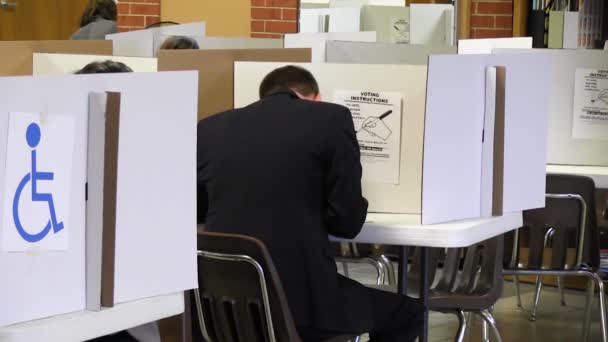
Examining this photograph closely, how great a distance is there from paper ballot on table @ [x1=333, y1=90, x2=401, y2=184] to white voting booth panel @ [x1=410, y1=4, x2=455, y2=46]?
410 cm

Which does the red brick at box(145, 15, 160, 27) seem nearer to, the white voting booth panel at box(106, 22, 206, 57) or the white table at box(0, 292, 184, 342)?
the white voting booth panel at box(106, 22, 206, 57)

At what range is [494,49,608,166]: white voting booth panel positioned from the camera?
423cm

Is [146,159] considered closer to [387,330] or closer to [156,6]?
[387,330]

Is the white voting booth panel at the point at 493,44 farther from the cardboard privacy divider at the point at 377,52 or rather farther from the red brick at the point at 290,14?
the red brick at the point at 290,14

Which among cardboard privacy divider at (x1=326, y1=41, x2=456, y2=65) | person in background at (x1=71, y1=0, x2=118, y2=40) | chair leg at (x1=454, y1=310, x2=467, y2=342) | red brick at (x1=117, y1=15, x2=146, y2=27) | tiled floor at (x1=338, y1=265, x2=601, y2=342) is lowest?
tiled floor at (x1=338, y1=265, x2=601, y2=342)

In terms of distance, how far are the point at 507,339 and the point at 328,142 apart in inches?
88.0

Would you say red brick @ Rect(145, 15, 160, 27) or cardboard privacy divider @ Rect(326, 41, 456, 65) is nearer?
cardboard privacy divider @ Rect(326, 41, 456, 65)

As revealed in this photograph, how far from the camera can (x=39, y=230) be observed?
1.75 metres

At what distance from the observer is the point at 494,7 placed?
6875 millimetres

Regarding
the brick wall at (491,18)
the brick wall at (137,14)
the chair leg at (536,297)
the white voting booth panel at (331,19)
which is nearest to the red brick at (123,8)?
the brick wall at (137,14)

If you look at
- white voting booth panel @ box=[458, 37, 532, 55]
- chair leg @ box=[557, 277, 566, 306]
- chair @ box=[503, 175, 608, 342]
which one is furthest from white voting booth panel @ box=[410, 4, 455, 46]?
chair @ box=[503, 175, 608, 342]

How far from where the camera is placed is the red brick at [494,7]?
685 cm

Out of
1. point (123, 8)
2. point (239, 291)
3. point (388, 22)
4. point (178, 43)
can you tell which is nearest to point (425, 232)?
point (239, 291)


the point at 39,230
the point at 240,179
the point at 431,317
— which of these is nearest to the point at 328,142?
the point at 240,179
